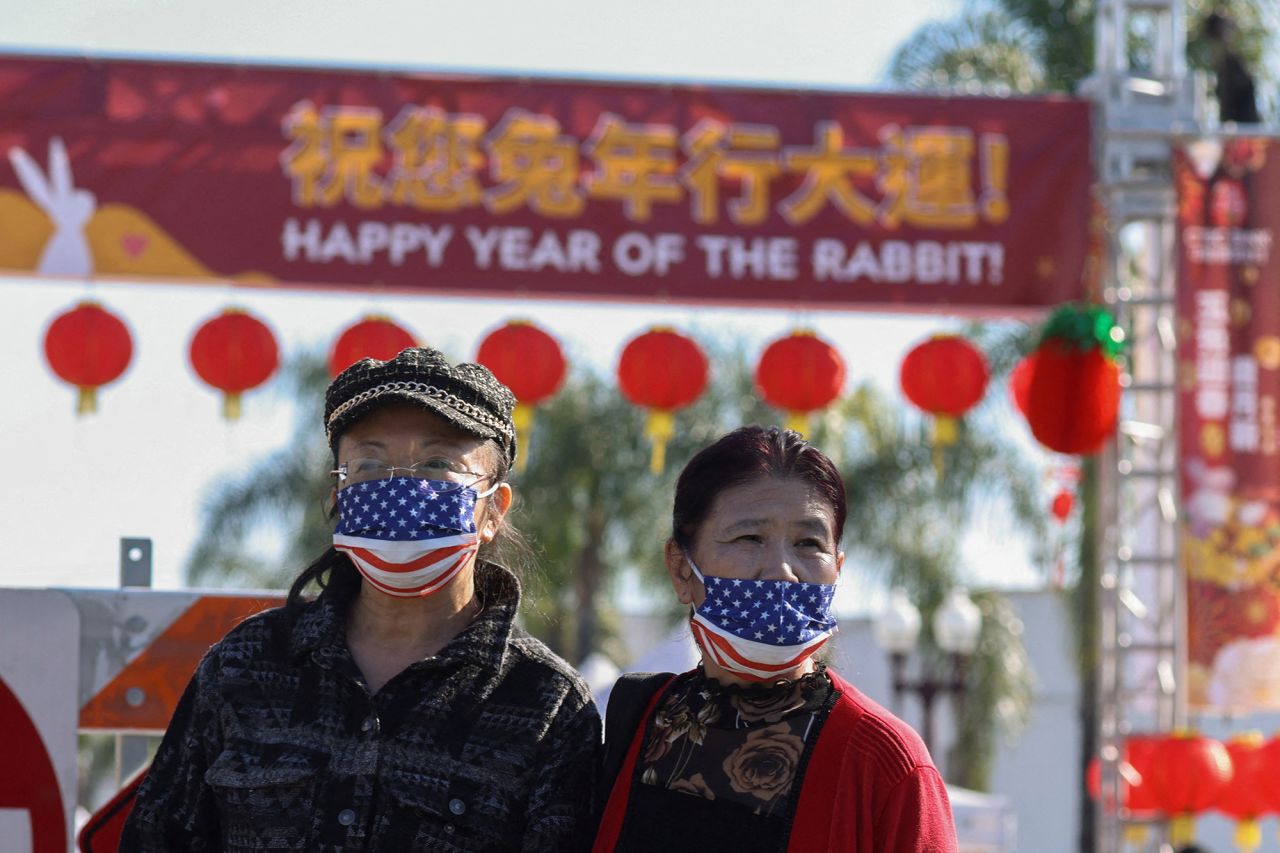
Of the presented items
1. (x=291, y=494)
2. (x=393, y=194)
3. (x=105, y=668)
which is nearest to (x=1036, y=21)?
(x=393, y=194)

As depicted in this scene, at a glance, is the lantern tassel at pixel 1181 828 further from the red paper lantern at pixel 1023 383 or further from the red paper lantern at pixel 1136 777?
the red paper lantern at pixel 1023 383

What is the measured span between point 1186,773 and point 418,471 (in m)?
5.69

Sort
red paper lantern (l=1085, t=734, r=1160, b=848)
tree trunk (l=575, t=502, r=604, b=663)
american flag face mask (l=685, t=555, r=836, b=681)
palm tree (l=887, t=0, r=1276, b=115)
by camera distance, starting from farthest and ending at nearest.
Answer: tree trunk (l=575, t=502, r=604, b=663), palm tree (l=887, t=0, r=1276, b=115), red paper lantern (l=1085, t=734, r=1160, b=848), american flag face mask (l=685, t=555, r=836, b=681)

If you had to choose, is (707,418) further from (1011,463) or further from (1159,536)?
(1159,536)

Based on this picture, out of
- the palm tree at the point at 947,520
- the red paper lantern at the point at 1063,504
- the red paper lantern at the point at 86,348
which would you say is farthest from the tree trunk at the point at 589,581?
the red paper lantern at the point at 86,348

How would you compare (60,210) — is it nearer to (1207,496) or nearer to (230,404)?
(230,404)

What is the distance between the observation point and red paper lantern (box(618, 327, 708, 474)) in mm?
7625

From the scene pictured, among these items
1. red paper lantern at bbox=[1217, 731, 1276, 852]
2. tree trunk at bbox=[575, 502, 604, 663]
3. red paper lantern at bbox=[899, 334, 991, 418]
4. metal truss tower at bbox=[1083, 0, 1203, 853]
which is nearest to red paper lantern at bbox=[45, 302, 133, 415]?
red paper lantern at bbox=[899, 334, 991, 418]

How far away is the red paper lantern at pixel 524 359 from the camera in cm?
747

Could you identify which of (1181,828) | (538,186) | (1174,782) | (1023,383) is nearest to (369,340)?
(538,186)

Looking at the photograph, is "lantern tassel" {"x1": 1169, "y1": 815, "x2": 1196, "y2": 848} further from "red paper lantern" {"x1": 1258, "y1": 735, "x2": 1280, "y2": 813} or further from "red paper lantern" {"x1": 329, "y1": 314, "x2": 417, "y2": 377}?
"red paper lantern" {"x1": 329, "y1": 314, "x2": 417, "y2": 377}

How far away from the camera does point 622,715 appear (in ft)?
8.43

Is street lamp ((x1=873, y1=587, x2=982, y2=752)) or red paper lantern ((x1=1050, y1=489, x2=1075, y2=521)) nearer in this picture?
red paper lantern ((x1=1050, y1=489, x2=1075, y2=521))

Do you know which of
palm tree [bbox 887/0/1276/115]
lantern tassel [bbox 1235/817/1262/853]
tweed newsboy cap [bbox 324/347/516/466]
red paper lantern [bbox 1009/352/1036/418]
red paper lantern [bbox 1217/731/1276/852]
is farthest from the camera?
palm tree [bbox 887/0/1276/115]
